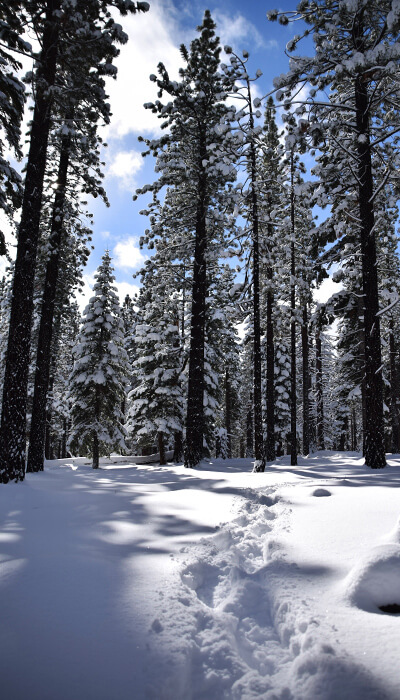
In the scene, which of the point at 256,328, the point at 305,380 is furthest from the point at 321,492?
the point at 305,380

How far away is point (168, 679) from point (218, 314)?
18106mm

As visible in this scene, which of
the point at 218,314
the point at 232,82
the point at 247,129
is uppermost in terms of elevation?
the point at 232,82

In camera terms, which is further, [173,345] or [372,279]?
[173,345]

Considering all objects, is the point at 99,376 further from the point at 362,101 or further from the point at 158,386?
the point at 362,101

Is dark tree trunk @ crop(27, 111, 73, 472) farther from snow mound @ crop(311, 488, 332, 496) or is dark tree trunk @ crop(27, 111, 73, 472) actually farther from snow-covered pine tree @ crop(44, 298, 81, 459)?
snow-covered pine tree @ crop(44, 298, 81, 459)

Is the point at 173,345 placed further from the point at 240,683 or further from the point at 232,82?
the point at 240,683

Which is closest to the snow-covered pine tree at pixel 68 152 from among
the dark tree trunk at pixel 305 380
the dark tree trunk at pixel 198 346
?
the dark tree trunk at pixel 198 346

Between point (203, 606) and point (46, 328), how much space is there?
11.8 metres

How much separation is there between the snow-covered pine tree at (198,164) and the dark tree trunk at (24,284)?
4.56 m

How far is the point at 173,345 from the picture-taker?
72.6 feet

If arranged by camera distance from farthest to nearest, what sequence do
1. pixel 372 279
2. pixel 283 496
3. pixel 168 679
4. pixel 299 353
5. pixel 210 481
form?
pixel 299 353
pixel 372 279
pixel 210 481
pixel 283 496
pixel 168 679

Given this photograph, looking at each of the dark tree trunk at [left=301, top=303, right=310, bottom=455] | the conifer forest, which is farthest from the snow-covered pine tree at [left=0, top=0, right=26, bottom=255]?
the dark tree trunk at [left=301, top=303, right=310, bottom=455]

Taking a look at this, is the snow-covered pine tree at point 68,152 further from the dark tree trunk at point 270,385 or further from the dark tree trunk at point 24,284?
the dark tree trunk at point 270,385

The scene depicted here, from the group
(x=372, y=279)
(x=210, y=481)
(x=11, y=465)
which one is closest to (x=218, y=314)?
(x=372, y=279)
